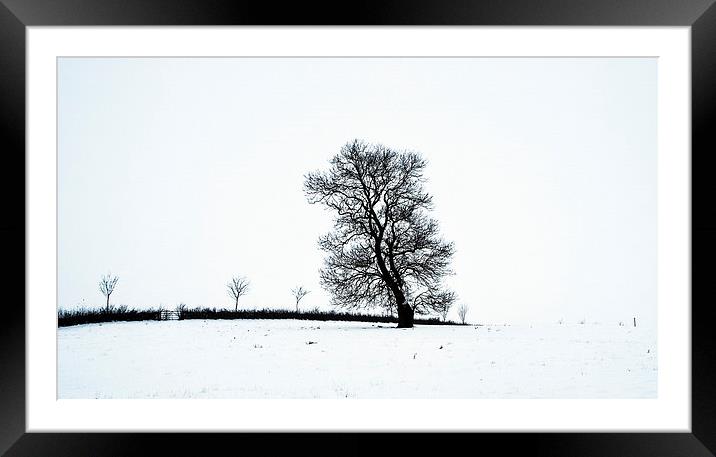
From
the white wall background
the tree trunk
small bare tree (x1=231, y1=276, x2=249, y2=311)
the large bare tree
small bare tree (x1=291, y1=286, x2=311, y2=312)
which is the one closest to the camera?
the white wall background

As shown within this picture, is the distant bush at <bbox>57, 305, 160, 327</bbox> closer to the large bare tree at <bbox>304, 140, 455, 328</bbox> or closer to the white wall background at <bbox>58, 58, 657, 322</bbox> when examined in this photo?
the white wall background at <bbox>58, 58, 657, 322</bbox>

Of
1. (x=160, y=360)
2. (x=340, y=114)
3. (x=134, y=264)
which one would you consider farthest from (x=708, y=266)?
(x=134, y=264)

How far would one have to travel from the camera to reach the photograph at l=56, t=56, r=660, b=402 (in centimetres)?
786

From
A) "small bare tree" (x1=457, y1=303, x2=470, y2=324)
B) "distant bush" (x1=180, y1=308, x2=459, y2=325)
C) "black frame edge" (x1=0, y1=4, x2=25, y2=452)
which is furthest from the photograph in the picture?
"black frame edge" (x1=0, y1=4, x2=25, y2=452)

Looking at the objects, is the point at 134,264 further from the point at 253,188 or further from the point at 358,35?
Answer: the point at 358,35

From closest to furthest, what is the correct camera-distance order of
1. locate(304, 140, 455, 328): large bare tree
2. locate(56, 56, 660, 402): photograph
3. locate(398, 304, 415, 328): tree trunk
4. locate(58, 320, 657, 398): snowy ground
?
locate(58, 320, 657, 398): snowy ground < locate(56, 56, 660, 402): photograph < locate(304, 140, 455, 328): large bare tree < locate(398, 304, 415, 328): tree trunk

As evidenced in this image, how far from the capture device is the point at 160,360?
7656 millimetres

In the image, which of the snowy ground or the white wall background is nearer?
the snowy ground

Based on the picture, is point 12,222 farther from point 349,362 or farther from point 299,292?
point 299,292

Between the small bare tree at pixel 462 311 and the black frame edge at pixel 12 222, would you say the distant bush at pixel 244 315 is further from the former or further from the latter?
the black frame edge at pixel 12 222

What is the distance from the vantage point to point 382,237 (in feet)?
37.8

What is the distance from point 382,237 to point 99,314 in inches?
220

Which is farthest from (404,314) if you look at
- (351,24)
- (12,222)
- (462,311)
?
(12,222)

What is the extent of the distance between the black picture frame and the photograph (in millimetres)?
3317
